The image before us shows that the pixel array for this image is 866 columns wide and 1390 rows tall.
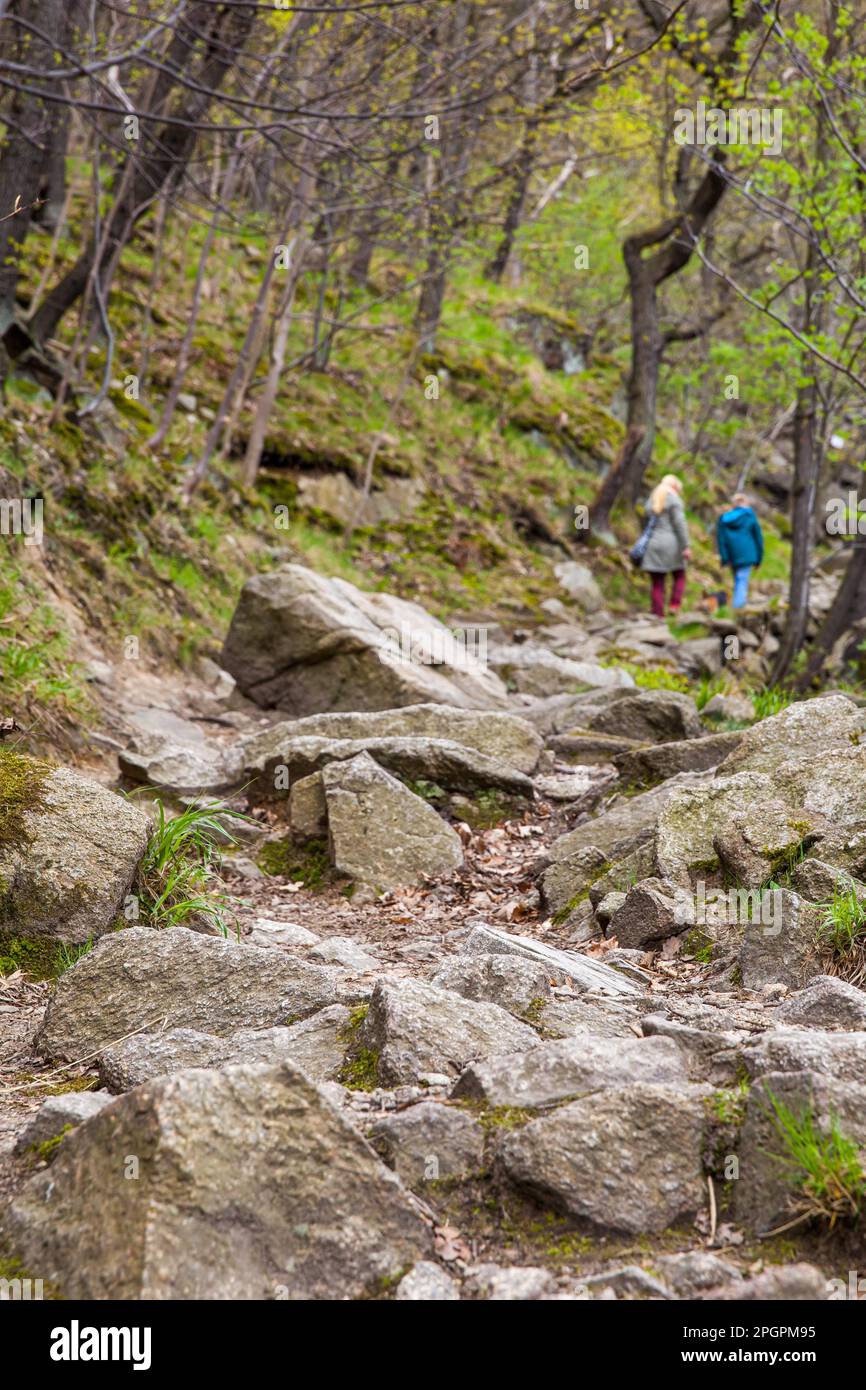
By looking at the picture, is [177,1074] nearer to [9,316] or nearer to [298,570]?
[298,570]

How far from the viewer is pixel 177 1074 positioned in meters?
2.67

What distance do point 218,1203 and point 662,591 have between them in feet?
46.4

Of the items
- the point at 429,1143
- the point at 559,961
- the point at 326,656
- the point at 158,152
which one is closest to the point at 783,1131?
the point at 429,1143

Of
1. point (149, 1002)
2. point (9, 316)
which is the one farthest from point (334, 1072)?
point (9, 316)

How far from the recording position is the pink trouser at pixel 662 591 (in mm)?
15766

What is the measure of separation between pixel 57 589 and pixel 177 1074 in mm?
6539

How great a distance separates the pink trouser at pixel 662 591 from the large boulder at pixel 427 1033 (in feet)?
41.9

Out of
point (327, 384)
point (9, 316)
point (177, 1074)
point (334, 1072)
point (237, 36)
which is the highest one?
point (237, 36)

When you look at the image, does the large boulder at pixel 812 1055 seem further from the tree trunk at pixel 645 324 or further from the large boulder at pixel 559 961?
the tree trunk at pixel 645 324

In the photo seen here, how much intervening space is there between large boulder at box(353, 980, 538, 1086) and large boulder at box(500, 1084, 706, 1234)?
505 millimetres

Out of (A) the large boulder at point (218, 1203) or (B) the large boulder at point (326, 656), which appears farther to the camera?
(B) the large boulder at point (326, 656)

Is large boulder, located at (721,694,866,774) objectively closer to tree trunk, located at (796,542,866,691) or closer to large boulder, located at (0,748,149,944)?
large boulder, located at (0,748,149,944)

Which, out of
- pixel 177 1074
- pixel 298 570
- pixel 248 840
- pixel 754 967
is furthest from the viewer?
pixel 298 570

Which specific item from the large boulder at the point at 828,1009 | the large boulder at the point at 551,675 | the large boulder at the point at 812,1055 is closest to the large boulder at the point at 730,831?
the large boulder at the point at 828,1009
